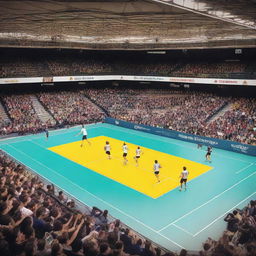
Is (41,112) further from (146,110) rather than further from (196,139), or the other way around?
(196,139)

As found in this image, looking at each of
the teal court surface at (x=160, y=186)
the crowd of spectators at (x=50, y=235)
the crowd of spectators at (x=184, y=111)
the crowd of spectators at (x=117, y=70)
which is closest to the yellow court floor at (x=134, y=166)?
the teal court surface at (x=160, y=186)

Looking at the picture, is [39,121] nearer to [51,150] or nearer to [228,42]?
[51,150]

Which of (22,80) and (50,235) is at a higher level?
(50,235)

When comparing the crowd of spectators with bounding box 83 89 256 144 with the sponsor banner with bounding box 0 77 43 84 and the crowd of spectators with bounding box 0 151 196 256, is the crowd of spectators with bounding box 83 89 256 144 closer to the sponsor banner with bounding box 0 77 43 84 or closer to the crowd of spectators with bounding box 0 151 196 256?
the sponsor banner with bounding box 0 77 43 84

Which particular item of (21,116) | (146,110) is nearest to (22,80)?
(21,116)

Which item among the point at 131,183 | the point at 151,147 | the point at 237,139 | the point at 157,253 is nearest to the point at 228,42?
the point at 237,139

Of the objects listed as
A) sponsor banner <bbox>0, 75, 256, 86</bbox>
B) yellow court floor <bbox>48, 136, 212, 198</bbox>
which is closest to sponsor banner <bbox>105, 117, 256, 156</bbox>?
yellow court floor <bbox>48, 136, 212, 198</bbox>
